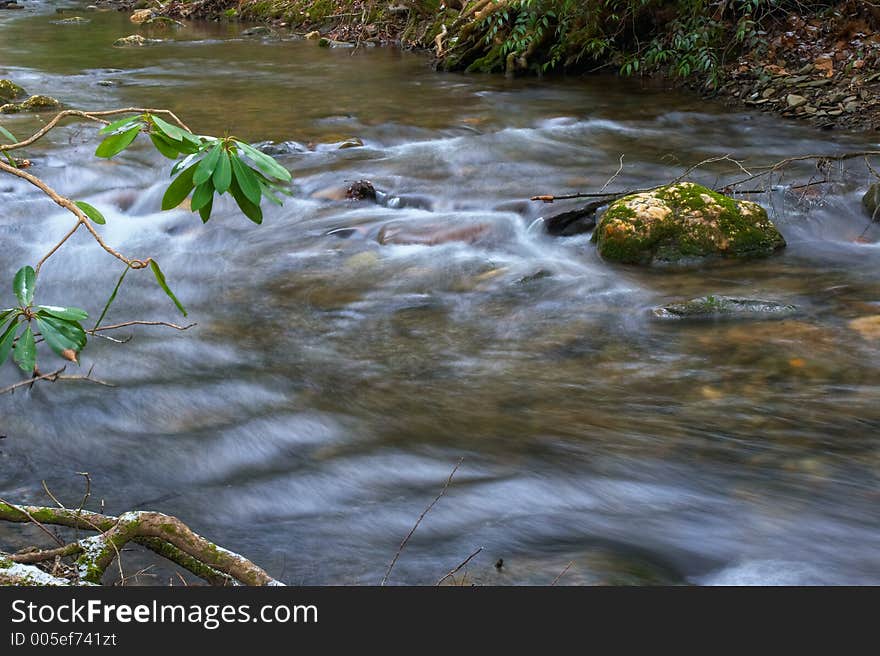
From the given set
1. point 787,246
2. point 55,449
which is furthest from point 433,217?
point 55,449

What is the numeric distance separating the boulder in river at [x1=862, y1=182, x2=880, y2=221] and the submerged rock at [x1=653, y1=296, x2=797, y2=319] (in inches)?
→ 70.1

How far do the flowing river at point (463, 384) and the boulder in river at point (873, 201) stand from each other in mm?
98

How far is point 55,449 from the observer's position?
3.66 meters

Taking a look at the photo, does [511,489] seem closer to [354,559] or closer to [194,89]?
[354,559]

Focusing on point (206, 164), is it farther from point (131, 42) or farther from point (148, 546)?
point (131, 42)

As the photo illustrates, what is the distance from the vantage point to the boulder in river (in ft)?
20.2

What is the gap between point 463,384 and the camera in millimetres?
4238

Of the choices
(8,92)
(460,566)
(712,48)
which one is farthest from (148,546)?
(712,48)

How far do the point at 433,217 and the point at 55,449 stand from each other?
3552 mm

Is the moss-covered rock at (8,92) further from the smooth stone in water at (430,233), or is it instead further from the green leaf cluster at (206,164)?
the green leaf cluster at (206,164)

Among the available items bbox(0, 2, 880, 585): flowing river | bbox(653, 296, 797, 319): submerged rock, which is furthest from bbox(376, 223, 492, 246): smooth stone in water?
bbox(653, 296, 797, 319): submerged rock

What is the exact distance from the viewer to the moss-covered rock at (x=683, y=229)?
558 centimetres

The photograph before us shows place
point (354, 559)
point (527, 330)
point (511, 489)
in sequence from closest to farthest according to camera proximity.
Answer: point (354, 559) < point (511, 489) < point (527, 330)

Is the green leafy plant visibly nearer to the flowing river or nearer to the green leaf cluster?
the green leaf cluster
